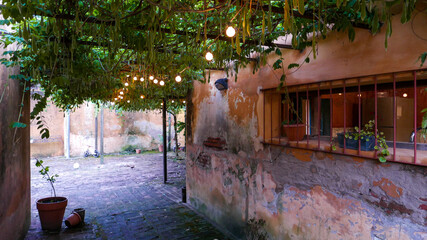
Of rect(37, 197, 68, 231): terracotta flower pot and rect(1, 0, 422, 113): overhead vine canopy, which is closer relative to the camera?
rect(1, 0, 422, 113): overhead vine canopy

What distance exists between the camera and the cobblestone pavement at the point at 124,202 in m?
5.16

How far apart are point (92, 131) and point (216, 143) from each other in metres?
11.9

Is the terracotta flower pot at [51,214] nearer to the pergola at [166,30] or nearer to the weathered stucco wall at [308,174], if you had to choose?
the pergola at [166,30]

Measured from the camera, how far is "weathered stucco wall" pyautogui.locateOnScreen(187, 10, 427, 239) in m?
2.43

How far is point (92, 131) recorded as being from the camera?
15.2m

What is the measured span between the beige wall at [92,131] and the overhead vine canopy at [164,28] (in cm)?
Result: 935

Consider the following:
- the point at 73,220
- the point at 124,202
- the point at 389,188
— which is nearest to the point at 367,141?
the point at 389,188

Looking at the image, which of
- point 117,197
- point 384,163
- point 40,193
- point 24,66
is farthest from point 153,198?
point 384,163

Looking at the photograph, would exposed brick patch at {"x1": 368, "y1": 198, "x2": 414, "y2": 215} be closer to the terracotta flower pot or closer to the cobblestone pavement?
the cobblestone pavement

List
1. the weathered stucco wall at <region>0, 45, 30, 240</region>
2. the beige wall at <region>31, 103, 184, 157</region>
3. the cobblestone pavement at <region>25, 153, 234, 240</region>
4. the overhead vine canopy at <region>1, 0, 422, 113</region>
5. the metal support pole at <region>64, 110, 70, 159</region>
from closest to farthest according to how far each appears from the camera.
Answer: the overhead vine canopy at <region>1, 0, 422, 113</region> < the weathered stucco wall at <region>0, 45, 30, 240</region> < the cobblestone pavement at <region>25, 153, 234, 240</region> < the beige wall at <region>31, 103, 184, 157</region> < the metal support pole at <region>64, 110, 70, 159</region>

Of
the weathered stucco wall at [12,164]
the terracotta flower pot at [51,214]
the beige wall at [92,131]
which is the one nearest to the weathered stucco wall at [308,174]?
the terracotta flower pot at [51,214]

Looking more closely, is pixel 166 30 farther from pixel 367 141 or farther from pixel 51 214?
pixel 51 214

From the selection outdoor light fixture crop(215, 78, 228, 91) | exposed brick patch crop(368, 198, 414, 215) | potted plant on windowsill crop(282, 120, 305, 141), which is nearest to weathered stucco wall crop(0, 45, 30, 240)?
outdoor light fixture crop(215, 78, 228, 91)

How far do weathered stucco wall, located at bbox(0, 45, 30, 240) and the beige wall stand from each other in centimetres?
900
